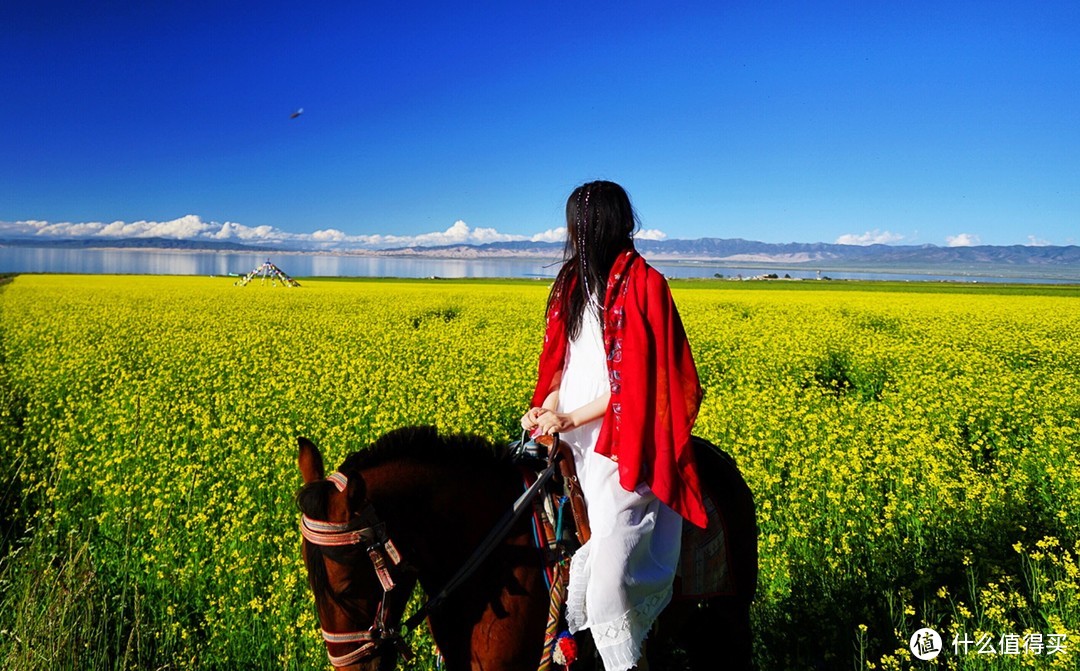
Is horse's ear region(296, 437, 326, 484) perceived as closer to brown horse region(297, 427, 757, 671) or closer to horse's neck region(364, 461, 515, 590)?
brown horse region(297, 427, 757, 671)

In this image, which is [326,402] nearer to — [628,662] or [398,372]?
[398,372]

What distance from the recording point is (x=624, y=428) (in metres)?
2.26

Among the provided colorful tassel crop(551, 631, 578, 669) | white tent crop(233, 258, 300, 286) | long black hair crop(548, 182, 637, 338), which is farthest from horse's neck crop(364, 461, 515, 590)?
white tent crop(233, 258, 300, 286)

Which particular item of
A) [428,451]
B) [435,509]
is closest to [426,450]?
[428,451]

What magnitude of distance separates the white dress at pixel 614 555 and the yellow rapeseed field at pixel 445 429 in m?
1.43

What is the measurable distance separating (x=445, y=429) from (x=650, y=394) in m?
4.67

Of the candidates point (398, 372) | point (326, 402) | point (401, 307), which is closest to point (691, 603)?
point (326, 402)

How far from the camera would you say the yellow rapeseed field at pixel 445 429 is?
3.59 m

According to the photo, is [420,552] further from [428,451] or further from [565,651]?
[565,651]

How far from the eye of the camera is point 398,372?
30.1 ft

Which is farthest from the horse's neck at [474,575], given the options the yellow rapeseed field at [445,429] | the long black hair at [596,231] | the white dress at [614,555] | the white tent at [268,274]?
the white tent at [268,274]

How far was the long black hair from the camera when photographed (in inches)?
95.0

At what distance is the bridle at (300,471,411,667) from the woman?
67 cm

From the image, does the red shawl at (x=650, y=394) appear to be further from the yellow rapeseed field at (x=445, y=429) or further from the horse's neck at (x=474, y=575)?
the yellow rapeseed field at (x=445, y=429)
